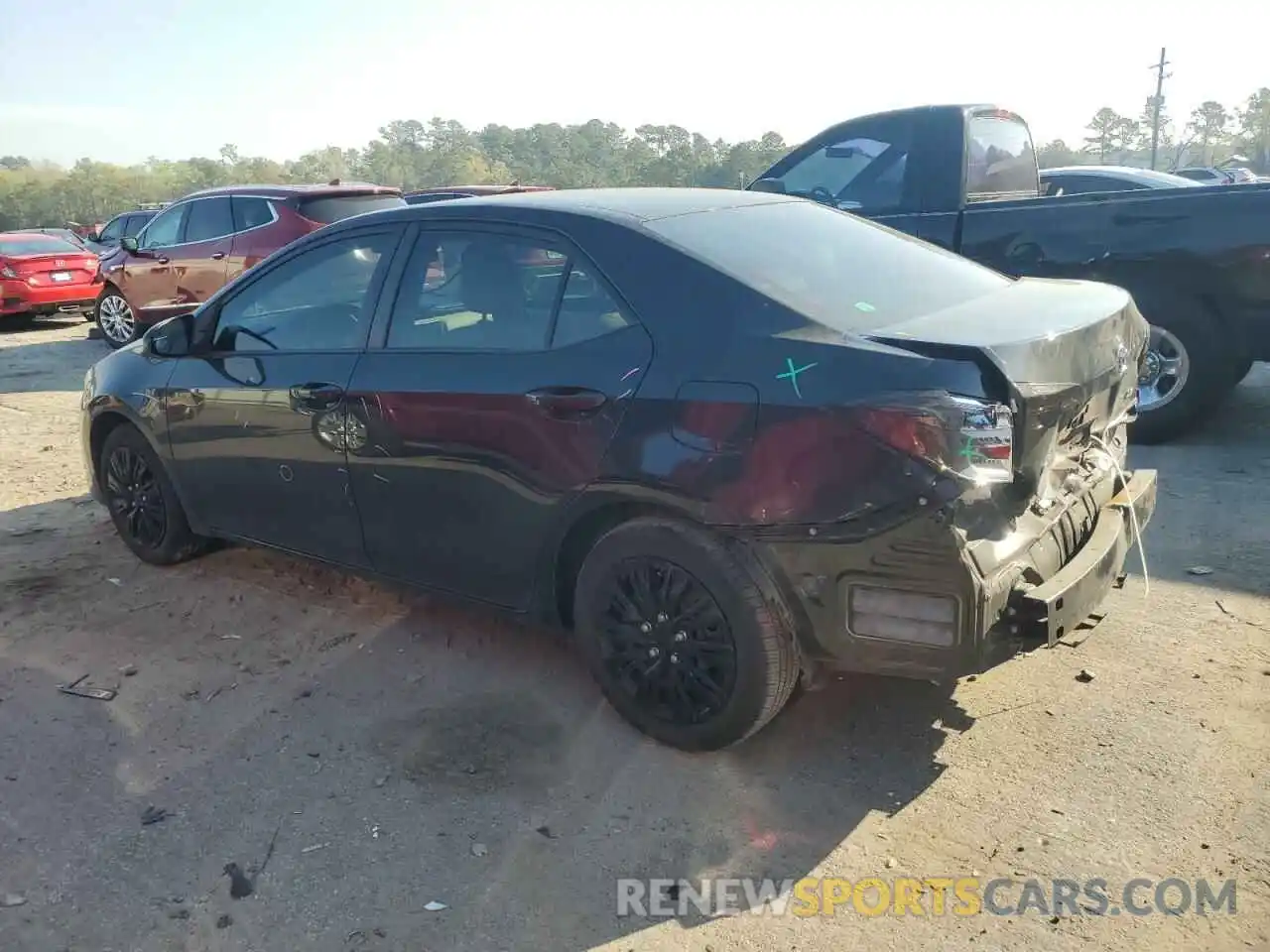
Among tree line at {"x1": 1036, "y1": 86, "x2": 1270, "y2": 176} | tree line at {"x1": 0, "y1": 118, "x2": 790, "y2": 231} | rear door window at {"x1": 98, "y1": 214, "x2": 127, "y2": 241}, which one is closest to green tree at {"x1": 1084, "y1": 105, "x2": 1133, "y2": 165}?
tree line at {"x1": 1036, "y1": 86, "x2": 1270, "y2": 176}

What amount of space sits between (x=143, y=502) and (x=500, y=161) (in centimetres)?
5167

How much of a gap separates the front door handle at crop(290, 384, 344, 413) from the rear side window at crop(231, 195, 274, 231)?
24.3 feet

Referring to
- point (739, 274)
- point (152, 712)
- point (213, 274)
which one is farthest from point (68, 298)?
point (739, 274)

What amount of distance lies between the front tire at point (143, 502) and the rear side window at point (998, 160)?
5.08 m

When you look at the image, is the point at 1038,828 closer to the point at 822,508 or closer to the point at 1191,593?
the point at 822,508

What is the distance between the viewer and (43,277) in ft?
46.5

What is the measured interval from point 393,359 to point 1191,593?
10.9 feet

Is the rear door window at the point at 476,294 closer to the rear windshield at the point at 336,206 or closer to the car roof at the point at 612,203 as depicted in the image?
the car roof at the point at 612,203

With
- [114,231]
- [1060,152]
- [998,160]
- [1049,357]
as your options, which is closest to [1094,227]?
[998,160]

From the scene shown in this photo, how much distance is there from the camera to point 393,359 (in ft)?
11.9

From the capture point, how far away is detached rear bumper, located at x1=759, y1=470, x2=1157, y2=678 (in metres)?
2.62

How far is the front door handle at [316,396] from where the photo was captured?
3.76 meters

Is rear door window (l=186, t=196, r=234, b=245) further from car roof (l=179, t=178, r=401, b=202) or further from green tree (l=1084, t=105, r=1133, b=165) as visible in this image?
green tree (l=1084, t=105, r=1133, b=165)

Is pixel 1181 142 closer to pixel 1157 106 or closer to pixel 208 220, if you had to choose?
pixel 1157 106
